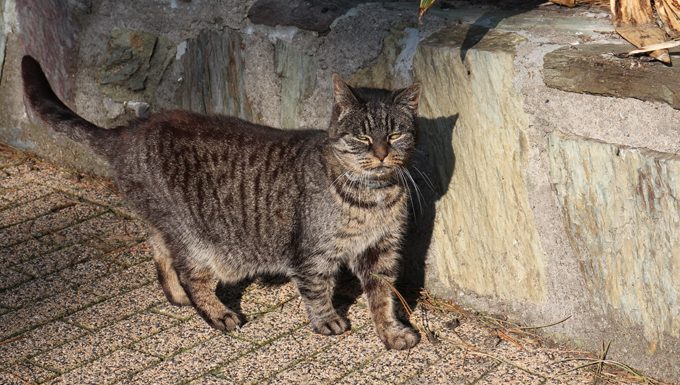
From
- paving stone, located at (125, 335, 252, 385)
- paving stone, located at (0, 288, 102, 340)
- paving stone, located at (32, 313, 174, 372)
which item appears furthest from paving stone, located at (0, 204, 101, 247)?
paving stone, located at (125, 335, 252, 385)

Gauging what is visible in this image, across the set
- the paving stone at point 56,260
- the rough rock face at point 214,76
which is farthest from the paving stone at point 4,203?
the rough rock face at point 214,76

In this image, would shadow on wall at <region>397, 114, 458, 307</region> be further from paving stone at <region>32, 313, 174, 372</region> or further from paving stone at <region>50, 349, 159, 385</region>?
paving stone at <region>50, 349, 159, 385</region>

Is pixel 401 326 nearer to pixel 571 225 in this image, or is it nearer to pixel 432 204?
pixel 432 204

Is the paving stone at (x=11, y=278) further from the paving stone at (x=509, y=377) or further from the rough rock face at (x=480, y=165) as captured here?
the paving stone at (x=509, y=377)

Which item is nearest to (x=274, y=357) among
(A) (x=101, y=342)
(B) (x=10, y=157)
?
(A) (x=101, y=342)

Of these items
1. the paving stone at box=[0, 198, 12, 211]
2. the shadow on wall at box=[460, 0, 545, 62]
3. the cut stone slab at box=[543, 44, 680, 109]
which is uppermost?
the shadow on wall at box=[460, 0, 545, 62]

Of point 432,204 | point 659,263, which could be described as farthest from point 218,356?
point 659,263

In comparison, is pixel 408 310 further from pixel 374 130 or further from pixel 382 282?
pixel 374 130
